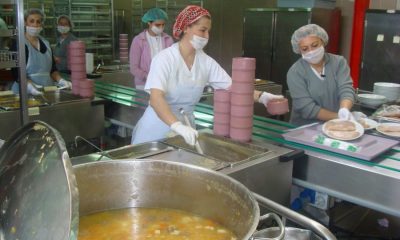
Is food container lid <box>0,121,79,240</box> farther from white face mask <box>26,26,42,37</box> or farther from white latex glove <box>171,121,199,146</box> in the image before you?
white face mask <box>26,26,42,37</box>

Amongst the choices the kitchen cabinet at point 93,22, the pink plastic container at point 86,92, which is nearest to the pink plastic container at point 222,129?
the pink plastic container at point 86,92

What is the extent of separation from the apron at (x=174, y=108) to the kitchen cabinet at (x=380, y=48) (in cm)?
330


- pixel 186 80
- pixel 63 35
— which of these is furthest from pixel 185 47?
pixel 63 35

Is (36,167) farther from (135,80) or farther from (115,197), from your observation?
(135,80)

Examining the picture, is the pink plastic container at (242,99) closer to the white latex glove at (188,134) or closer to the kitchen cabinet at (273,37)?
the white latex glove at (188,134)

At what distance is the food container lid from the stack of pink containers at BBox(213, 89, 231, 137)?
3.51ft

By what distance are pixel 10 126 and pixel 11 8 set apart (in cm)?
78

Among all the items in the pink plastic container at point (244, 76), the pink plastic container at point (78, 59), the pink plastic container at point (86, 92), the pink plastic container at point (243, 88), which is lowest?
the pink plastic container at point (86, 92)

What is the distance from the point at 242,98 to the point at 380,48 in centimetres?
365

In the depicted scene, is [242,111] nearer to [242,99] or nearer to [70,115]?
[242,99]

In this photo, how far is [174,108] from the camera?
2.28 m

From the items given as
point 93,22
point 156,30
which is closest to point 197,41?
point 156,30

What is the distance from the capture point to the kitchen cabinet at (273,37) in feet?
17.5

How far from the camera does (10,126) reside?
2.54m
